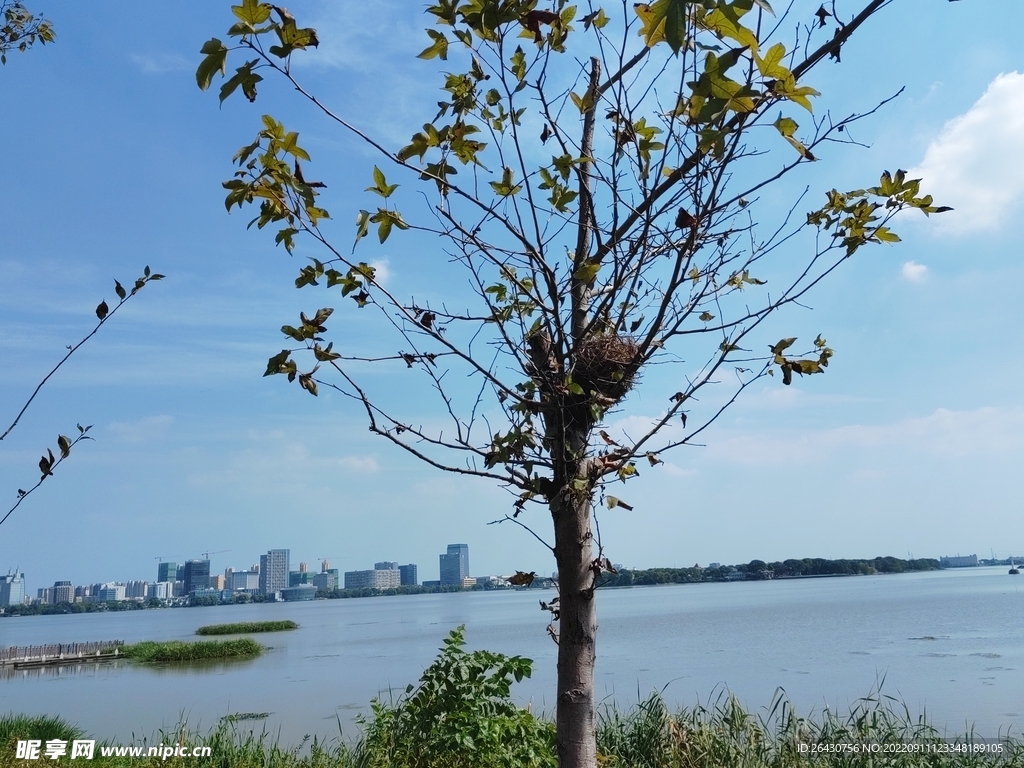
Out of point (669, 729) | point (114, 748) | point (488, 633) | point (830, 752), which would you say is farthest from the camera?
point (488, 633)

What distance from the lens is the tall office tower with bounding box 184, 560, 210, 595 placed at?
17838 centimetres

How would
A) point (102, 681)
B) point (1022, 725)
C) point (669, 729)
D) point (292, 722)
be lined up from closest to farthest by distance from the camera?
point (669, 729) → point (1022, 725) → point (292, 722) → point (102, 681)

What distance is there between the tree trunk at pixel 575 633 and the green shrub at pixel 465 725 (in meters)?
2.55

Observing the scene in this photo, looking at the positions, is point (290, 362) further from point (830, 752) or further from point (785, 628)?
point (785, 628)

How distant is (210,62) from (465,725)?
460 cm

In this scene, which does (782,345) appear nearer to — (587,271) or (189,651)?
(587,271)

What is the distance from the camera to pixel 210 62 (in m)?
1.80

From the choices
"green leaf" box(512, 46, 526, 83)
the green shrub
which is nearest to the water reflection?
the green shrub

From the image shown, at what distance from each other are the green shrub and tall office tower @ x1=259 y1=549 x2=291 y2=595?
648ft

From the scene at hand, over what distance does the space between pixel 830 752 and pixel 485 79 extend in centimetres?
558

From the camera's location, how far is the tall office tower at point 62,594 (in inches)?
6594

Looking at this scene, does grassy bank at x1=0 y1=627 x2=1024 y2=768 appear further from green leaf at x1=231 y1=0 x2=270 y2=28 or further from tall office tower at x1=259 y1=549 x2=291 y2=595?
tall office tower at x1=259 y1=549 x2=291 y2=595

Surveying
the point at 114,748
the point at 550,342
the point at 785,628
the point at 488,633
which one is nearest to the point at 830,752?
the point at 550,342

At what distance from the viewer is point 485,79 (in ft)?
9.57
